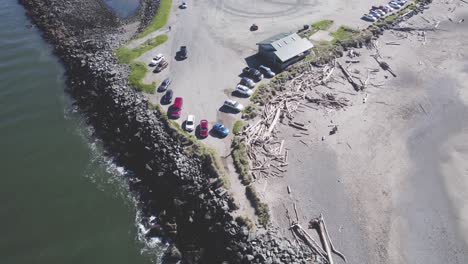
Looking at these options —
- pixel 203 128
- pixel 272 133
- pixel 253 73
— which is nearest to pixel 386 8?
pixel 253 73

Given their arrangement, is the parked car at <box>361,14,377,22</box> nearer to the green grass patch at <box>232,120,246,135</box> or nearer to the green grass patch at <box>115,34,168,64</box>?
the green grass patch at <box>115,34,168,64</box>

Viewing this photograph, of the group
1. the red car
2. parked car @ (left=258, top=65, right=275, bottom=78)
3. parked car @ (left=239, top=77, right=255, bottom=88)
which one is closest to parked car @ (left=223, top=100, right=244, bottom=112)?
the red car

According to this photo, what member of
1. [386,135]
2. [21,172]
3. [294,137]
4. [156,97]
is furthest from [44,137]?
[386,135]

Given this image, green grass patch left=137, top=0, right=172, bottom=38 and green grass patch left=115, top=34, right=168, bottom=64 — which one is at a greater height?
green grass patch left=137, top=0, right=172, bottom=38

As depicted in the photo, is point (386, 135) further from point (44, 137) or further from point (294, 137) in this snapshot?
point (44, 137)

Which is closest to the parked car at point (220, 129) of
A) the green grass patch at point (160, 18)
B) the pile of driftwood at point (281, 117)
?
the pile of driftwood at point (281, 117)

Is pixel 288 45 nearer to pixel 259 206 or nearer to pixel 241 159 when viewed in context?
pixel 241 159
